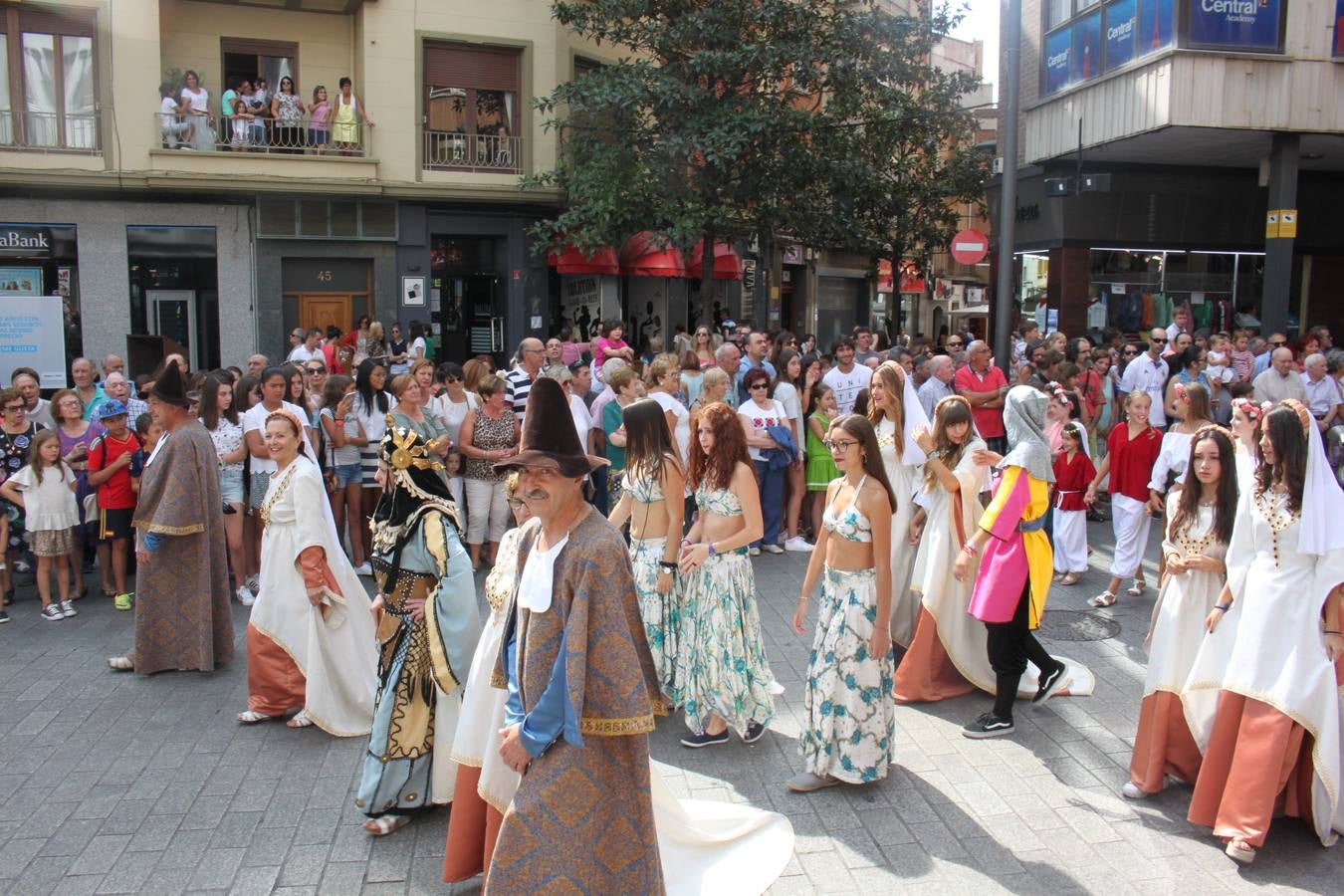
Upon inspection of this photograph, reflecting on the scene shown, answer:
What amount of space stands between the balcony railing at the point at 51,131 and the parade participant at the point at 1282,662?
1882 centimetres

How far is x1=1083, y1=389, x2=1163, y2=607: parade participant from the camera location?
905 cm

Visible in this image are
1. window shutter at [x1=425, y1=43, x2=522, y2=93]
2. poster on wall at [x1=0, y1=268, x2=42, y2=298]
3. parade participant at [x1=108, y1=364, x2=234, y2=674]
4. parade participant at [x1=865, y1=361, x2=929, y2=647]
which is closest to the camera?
parade participant at [x1=108, y1=364, x2=234, y2=674]

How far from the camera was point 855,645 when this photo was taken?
17.9ft

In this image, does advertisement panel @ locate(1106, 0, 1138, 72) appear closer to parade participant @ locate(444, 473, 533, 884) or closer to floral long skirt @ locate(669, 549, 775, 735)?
floral long skirt @ locate(669, 549, 775, 735)

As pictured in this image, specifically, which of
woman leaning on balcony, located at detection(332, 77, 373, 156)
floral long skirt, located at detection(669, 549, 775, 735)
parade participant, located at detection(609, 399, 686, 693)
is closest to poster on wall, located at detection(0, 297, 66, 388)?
woman leaning on balcony, located at detection(332, 77, 373, 156)

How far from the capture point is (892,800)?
17.7 ft

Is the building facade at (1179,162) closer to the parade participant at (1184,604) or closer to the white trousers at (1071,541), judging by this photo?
the white trousers at (1071,541)

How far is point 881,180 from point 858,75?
→ 3.12 m

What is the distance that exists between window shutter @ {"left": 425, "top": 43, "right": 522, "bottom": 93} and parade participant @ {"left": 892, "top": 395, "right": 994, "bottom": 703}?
15993 mm

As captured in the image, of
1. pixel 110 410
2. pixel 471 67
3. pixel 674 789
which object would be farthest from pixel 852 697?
pixel 471 67

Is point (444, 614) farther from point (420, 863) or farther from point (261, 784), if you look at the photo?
point (261, 784)

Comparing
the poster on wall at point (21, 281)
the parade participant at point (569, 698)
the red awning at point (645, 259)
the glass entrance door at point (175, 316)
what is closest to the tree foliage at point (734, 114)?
the red awning at point (645, 259)

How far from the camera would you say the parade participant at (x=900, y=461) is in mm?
7441

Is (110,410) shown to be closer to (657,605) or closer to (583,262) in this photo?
(657,605)
